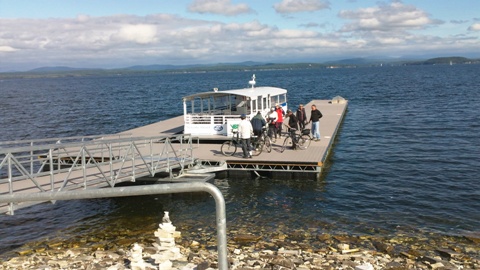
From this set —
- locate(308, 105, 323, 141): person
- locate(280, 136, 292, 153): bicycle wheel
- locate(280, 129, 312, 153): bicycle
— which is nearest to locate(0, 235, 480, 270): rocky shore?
locate(280, 129, 312, 153): bicycle

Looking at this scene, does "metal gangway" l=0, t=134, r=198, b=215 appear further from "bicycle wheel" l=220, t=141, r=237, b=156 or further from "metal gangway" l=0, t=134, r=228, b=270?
"bicycle wheel" l=220, t=141, r=237, b=156

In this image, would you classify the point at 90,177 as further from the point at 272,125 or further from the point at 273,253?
the point at 272,125

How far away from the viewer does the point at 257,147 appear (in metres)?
18.8

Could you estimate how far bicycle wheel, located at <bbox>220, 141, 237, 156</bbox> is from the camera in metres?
18.7

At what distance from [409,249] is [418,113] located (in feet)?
97.4

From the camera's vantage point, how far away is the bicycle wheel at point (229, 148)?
61.4 ft

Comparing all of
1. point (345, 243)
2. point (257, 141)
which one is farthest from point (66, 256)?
point (257, 141)

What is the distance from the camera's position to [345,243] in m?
11.4

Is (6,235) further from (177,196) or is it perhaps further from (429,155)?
(429,155)

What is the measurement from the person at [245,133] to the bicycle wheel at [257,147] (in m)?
0.60

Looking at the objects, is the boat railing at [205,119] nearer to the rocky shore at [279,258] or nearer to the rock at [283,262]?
the rocky shore at [279,258]

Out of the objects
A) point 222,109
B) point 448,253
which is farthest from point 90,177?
point 222,109

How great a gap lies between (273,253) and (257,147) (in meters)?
8.57

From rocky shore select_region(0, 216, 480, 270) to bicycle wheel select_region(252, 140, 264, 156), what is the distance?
22.0ft
